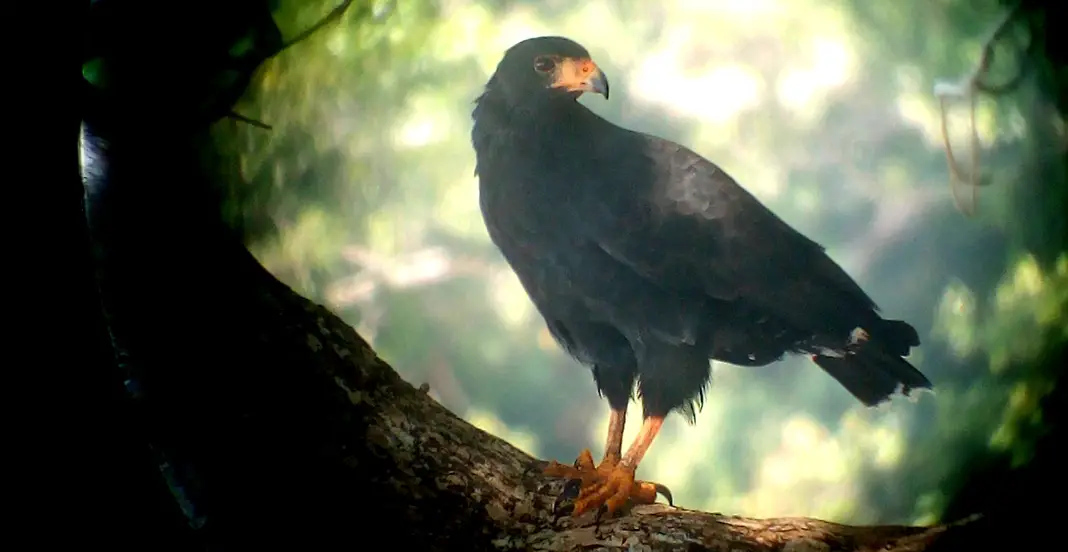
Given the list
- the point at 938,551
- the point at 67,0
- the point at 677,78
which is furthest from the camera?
the point at 67,0

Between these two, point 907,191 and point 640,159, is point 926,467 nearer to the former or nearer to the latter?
point 907,191

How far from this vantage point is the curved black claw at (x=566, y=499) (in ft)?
3.87

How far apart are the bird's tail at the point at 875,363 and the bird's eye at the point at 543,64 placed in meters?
0.53

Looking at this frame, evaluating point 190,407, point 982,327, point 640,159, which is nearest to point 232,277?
point 190,407

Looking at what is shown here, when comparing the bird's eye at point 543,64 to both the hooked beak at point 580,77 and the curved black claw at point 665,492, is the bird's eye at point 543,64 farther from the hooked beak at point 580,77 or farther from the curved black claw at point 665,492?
the curved black claw at point 665,492

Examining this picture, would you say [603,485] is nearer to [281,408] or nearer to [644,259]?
[644,259]

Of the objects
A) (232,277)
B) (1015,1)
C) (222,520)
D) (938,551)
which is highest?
(1015,1)

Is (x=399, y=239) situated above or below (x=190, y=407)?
above

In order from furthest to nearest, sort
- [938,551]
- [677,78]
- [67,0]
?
[67,0]
[938,551]
[677,78]

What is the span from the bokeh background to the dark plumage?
25 mm

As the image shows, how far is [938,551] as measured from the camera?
120cm

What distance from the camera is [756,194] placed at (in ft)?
3.58

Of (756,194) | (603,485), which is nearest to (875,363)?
(756,194)

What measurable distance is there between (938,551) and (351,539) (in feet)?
2.78
